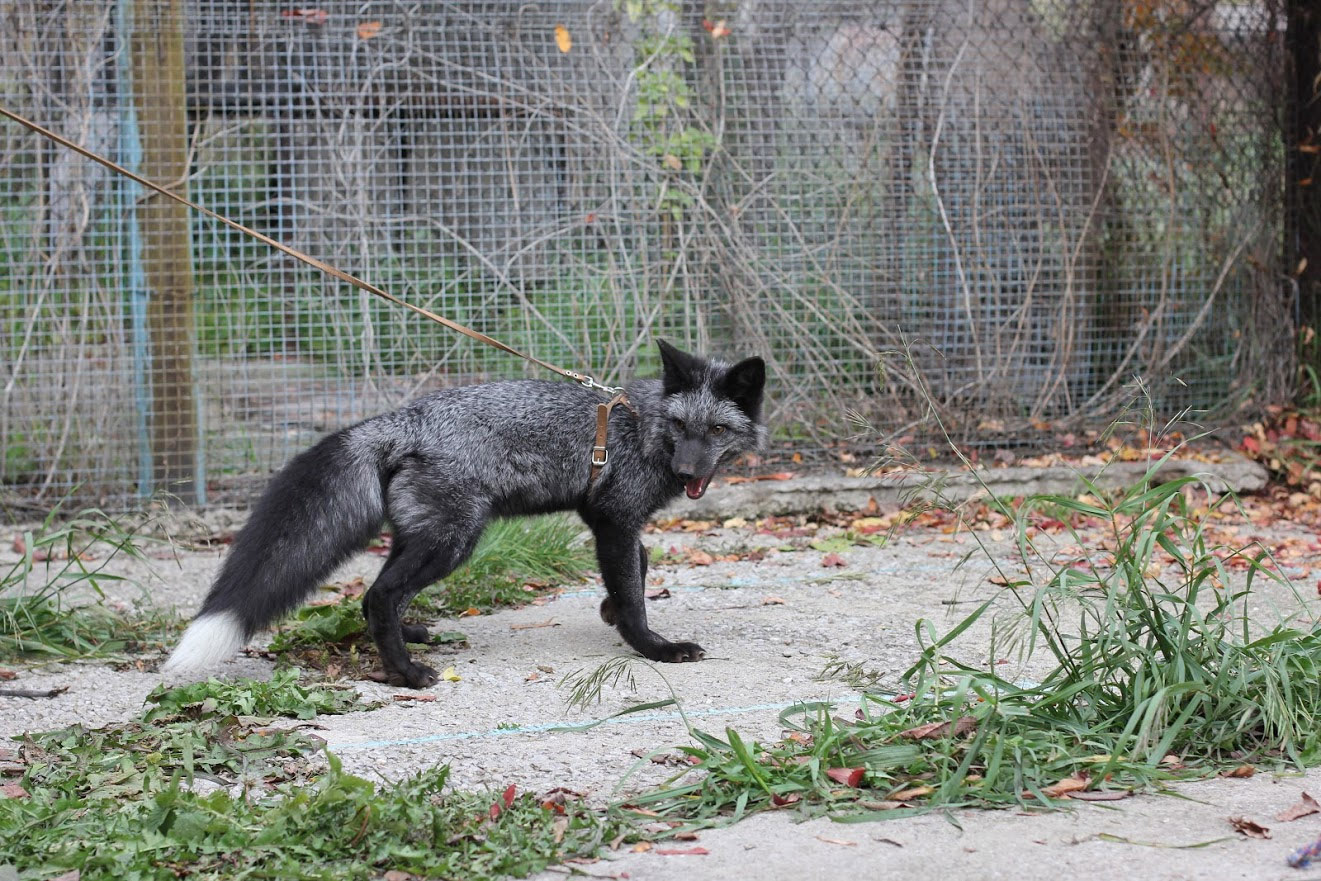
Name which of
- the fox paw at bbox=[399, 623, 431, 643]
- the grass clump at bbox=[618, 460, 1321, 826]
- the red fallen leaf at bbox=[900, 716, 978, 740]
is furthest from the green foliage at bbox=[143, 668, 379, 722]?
the red fallen leaf at bbox=[900, 716, 978, 740]

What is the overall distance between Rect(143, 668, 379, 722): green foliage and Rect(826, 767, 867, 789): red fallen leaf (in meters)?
1.61

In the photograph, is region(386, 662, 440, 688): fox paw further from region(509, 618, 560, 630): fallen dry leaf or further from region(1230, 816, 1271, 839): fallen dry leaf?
region(1230, 816, 1271, 839): fallen dry leaf

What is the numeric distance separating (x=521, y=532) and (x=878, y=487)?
7.98 ft

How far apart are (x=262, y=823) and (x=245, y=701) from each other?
1017 millimetres

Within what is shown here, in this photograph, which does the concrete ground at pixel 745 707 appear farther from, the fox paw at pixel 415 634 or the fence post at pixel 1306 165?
the fence post at pixel 1306 165

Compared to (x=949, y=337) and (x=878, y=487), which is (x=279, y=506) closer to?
(x=878, y=487)

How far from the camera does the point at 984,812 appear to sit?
2.84 m

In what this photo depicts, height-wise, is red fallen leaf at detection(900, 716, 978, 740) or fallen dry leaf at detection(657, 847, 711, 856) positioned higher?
red fallen leaf at detection(900, 716, 978, 740)

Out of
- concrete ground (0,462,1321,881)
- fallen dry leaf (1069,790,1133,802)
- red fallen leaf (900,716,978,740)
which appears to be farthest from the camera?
red fallen leaf (900,716,978,740)

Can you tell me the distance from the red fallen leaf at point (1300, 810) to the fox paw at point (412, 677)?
8.38ft

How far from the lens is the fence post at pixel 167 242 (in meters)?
6.58

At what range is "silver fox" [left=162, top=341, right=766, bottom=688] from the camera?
13.1 feet

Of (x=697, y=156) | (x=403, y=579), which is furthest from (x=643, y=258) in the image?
(x=403, y=579)

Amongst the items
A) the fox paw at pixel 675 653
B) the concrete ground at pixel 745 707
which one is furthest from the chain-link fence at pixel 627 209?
the fox paw at pixel 675 653
